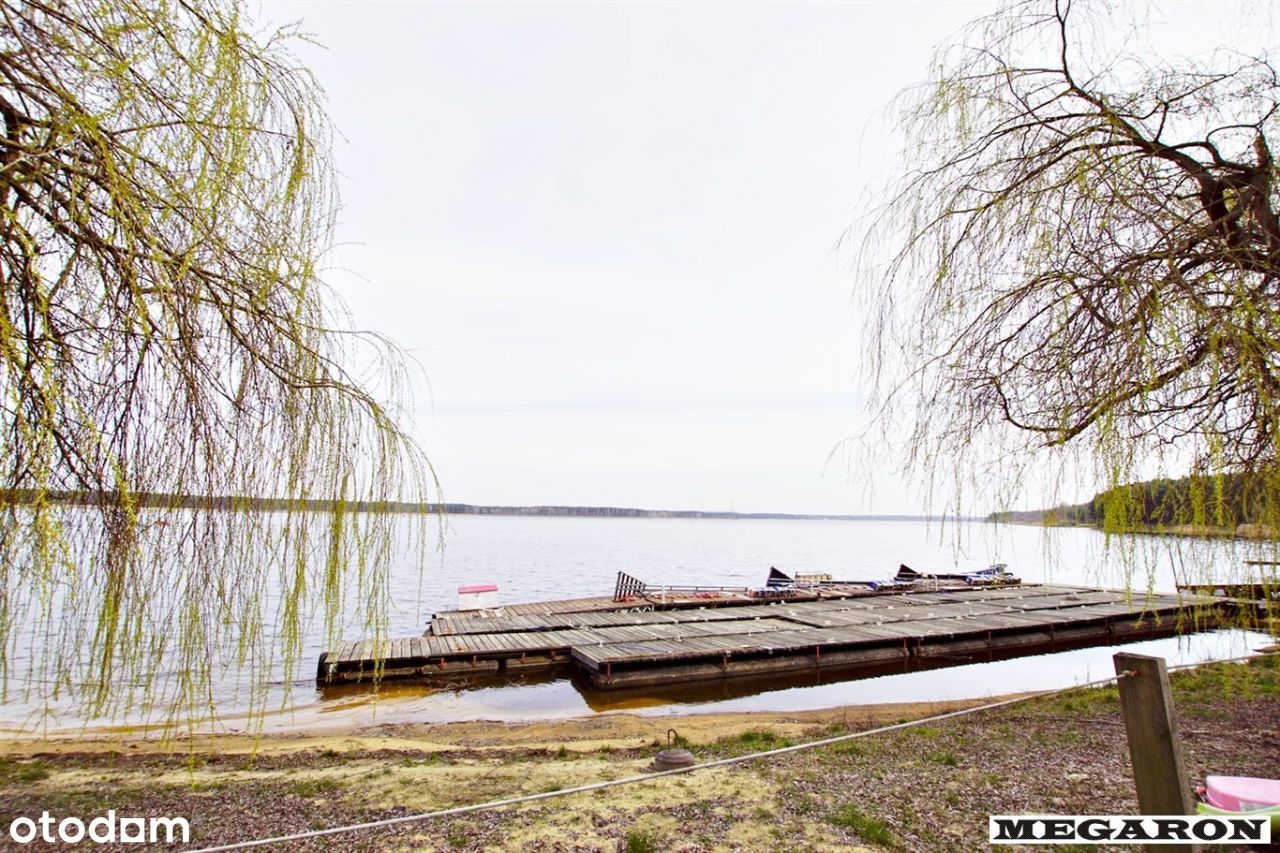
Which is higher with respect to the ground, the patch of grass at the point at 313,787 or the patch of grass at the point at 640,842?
the patch of grass at the point at 640,842

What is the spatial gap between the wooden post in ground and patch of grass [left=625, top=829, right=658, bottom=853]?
12.3 ft

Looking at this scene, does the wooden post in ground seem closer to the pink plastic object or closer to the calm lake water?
the calm lake water

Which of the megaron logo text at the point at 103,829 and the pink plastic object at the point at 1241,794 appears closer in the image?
the pink plastic object at the point at 1241,794

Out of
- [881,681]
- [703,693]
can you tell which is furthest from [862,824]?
[881,681]

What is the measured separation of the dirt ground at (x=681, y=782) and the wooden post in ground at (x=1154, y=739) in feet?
8.54

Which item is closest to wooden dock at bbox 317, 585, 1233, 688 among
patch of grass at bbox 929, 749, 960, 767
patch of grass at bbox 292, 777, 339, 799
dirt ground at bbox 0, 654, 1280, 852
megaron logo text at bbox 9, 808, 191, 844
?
dirt ground at bbox 0, 654, 1280, 852

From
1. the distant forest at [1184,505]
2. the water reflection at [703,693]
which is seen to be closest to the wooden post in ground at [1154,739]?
the distant forest at [1184,505]

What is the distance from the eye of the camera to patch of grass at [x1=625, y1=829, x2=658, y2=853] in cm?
576

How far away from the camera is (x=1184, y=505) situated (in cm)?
394

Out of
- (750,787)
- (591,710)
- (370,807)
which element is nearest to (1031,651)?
(591,710)

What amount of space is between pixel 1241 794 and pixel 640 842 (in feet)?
14.3

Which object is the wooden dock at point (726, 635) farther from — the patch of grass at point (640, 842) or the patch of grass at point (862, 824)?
the patch of grass at point (862, 824)

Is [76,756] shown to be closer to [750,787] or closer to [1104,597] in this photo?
[750,787]

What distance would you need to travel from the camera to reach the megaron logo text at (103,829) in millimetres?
6656
